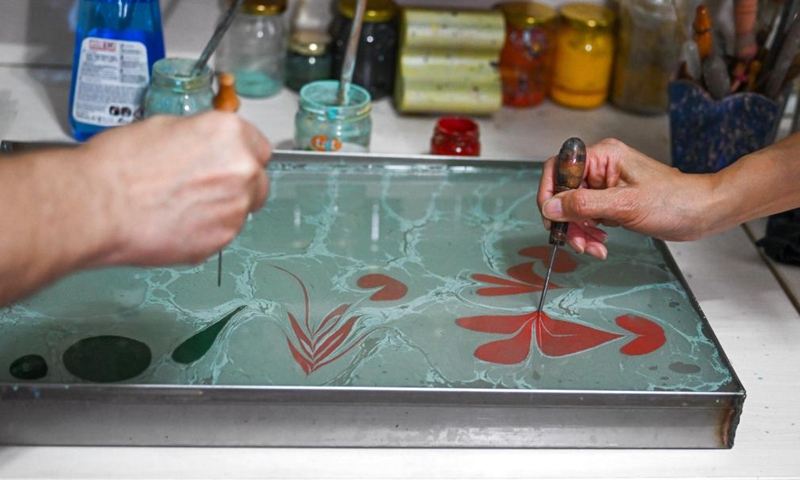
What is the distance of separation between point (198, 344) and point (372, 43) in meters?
0.65

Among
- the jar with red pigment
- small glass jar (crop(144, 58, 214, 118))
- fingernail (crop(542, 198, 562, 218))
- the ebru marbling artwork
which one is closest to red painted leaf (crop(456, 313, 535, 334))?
the ebru marbling artwork

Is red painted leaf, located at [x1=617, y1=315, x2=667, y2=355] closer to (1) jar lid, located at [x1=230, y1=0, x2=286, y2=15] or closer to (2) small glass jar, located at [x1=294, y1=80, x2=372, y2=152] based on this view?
(2) small glass jar, located at [x1=294, y1=80, x2=372, y2=152]

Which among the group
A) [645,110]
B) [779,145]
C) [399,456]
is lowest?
[399,456]

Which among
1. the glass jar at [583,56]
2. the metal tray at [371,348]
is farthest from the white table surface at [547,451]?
the glass jar at [583,56]

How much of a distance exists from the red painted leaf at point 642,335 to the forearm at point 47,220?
0.51m

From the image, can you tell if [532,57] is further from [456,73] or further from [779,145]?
[779,145]

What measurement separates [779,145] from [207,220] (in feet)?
1.99

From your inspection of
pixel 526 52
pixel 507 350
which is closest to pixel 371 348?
pixel 507 350

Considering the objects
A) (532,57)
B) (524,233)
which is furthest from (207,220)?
(532,57)

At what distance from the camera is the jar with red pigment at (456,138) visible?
1.28 m

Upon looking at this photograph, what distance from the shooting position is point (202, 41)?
58.2 inches

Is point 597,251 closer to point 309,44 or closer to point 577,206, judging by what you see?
point 577,206

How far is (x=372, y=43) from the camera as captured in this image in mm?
1424

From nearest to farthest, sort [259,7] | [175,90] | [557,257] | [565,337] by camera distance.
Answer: [565,337] → [557,257] → [175,90] → [259,7]
